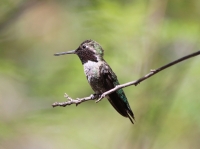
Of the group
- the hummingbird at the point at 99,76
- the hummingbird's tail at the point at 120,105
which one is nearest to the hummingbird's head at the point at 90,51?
the hummingbird at the point at 99,76

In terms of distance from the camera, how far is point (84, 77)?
5.70 meters

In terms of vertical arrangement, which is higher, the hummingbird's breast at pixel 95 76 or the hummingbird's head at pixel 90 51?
the hummingbird's head at pixel 90 51

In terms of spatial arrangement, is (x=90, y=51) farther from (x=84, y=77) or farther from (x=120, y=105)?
(x=84, y=77)

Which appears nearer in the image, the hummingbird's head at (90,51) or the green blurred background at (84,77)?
the hummingbird's head at (90,51)

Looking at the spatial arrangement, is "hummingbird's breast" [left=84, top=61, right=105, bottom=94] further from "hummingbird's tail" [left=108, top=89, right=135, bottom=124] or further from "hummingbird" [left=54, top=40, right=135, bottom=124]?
"hummingbird's tail" [left=108, top=89, right=135, bottom=124]

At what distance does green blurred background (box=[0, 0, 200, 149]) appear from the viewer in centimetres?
421

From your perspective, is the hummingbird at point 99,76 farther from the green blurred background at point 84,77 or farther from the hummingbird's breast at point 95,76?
the green blurred background at point 84,77

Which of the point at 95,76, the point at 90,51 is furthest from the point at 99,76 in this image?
the point at 90,51

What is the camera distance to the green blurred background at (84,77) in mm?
4207

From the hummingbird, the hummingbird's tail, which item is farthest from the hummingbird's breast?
the hummingbird's tail

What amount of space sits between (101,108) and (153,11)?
319cm

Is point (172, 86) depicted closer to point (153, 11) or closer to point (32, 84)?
point (153, 11)

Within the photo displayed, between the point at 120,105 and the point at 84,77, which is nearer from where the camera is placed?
the point at 120,105

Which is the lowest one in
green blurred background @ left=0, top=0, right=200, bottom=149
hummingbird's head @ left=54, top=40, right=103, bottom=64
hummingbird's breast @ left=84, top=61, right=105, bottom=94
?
green blurred background @ left=0, top=0, right=200, bottom=149
